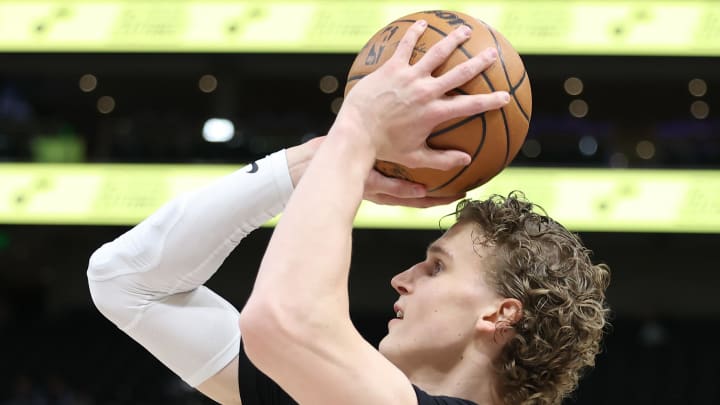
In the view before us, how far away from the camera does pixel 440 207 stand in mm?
6238

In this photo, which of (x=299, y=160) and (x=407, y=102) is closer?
(x=407, y=102)

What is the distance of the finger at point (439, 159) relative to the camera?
1508mm

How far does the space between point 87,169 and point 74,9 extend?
1.01 metres

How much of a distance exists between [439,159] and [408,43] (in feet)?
0.61

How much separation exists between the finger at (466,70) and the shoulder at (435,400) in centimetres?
46

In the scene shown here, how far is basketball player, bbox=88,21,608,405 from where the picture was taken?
4.41 ft

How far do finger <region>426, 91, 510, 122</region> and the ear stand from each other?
14.1 inches

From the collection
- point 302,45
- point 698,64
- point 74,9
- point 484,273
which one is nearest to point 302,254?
point 484,273

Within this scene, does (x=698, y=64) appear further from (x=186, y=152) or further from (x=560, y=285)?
(x=560, y=285)

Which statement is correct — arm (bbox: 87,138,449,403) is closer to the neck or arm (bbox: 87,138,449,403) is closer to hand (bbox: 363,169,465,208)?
hand (bbox: 363,169,465,208)

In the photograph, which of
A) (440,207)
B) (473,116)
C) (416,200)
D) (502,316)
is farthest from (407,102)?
(440,207)

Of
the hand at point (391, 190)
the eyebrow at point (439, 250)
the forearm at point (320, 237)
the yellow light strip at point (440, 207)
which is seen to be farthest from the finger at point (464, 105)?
the yellow light strip at point (440, 207)

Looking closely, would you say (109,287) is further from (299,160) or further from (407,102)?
(407,102)

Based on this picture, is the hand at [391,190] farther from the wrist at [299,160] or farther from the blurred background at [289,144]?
the blurred background at [289,144]
